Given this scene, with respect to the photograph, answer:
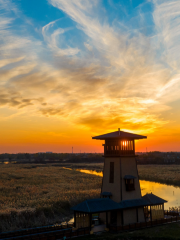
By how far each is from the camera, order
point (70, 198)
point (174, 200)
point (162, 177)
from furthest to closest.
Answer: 1. point (162, 177)
2. point (174, 200)
3. point (70, 198)

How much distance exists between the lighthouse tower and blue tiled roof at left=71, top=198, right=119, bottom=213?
1150 mm

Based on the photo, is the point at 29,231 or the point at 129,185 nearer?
the point at 29,231

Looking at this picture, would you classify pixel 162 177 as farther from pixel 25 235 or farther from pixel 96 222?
pixel 25 235

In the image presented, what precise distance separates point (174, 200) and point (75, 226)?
2588 cm

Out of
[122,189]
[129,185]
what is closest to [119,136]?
[129,185]

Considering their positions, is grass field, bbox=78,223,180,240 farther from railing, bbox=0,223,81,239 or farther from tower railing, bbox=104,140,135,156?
tower railing, bbox=104,140,135,156

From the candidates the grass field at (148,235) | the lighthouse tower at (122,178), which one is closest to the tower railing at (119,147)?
the lighthouse tower at (122,178)

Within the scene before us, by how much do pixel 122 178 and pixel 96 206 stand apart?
14.5 ft

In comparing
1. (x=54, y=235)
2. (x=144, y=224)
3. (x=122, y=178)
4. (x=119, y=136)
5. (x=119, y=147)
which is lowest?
(x=144, y=224)

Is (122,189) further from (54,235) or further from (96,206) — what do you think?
(54,235)

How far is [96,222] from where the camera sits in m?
25.2

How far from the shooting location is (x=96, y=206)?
22.0 meters

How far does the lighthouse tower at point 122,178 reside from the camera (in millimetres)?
24266

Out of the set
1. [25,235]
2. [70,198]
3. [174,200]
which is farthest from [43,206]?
[174,200]
